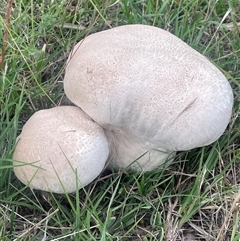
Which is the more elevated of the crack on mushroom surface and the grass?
the crack on mushroom surface

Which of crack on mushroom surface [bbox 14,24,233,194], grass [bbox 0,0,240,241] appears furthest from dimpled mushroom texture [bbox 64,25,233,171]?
grass [bbox 0,0,240,241]

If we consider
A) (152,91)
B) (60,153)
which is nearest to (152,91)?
(152,91)

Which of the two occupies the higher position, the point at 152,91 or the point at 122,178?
the point at 152,91

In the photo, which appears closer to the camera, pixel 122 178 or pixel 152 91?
pixel 152 91

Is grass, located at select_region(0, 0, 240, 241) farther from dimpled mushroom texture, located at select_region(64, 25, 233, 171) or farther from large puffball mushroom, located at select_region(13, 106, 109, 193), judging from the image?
dimpled mushroom texture, located at select_region(64, 25, 233, 171)

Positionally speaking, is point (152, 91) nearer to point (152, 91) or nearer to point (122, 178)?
point (152, 91)

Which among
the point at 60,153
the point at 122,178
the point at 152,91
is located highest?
the point at 152,91

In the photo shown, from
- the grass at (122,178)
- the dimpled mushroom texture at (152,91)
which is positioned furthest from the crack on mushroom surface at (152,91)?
the grass at (122,178)
